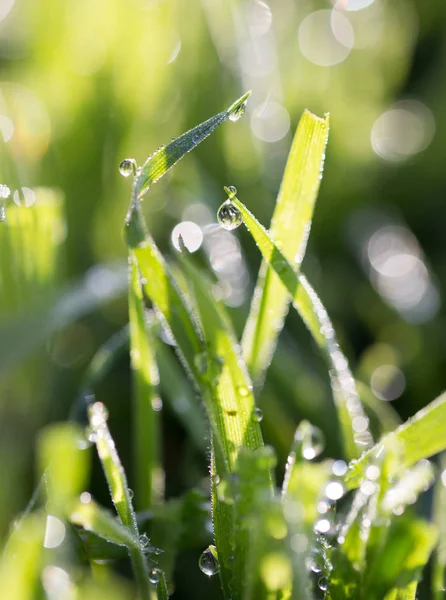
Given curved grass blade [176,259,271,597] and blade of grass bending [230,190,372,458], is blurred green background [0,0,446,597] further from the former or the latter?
curved grass blade [176,259,271,597]

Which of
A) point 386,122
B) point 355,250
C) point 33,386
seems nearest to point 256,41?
point 386,122

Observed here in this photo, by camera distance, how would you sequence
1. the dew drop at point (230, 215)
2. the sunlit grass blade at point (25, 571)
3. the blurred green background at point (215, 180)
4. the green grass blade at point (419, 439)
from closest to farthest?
the sunlit grass blade at point (25, 571), the green grass blade at point (419, 439), the dew drop at point (230, 215), the blurred green background at point (215, 180)

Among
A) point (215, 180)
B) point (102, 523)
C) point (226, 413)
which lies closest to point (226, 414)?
point (226, 413)

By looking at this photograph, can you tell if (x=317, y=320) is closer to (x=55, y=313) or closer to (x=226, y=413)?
(x=226, y=413)

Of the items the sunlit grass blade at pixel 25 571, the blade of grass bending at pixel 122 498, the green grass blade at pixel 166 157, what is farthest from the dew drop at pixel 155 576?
the green grass blade at pixel 166 157

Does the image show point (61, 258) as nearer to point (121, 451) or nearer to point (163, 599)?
point (121, 451)

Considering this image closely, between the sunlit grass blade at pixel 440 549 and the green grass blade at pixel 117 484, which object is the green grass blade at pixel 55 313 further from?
the sunlit grass blade at pixel 440 549
